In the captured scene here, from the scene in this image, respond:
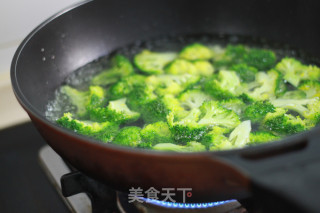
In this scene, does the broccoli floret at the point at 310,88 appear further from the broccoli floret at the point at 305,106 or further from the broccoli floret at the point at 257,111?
the broccoli floret at the point at 257,111

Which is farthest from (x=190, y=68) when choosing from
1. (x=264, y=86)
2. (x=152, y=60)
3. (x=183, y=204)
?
(x=183, y=204)

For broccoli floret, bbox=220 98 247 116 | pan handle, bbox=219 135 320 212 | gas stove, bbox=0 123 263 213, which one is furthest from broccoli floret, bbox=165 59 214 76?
pan handle, bbox=219 135 320 212

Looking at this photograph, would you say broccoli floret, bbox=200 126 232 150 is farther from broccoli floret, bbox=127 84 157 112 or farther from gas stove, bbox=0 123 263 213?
broccoli floret, bbox=127 84 157 112

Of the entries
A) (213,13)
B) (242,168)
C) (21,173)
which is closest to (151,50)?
(213,13)

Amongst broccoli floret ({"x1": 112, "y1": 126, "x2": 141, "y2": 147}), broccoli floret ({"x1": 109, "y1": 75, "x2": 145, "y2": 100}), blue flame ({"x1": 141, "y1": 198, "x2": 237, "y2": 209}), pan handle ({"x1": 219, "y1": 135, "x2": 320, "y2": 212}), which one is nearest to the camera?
pan handle ({"x1": 219, "y1": 135, "x2": 320, "y2": 212})

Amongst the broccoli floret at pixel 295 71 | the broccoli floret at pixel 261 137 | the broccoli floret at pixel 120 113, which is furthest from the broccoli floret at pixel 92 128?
the broccoli floret at pixel 295 71
